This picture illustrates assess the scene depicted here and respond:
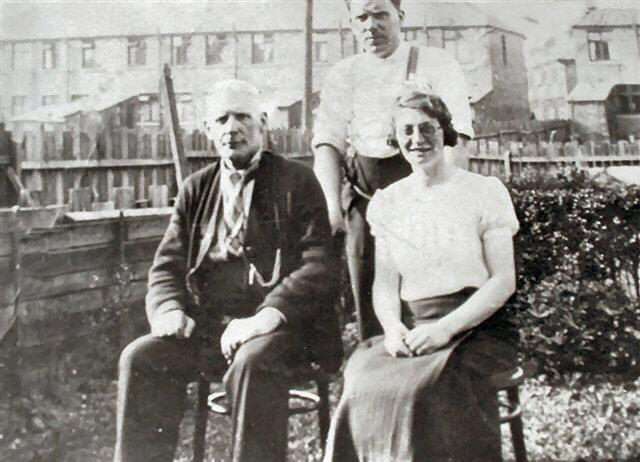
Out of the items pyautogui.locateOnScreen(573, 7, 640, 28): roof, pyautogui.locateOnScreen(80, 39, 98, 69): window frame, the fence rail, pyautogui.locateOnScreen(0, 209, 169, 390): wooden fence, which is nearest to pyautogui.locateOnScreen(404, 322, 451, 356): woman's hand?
the fence rail

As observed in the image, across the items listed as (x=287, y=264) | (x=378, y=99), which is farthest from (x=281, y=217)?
(x=378, y=99)

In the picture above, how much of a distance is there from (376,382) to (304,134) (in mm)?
804

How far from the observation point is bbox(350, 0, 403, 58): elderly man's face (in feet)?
6.41

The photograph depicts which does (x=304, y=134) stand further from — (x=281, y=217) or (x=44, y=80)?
(x=44, y=80)

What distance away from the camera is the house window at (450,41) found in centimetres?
198

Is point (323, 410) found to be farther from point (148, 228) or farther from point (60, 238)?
point (60, 238)

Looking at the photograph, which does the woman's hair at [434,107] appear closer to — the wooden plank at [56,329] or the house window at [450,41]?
the house window at [450,41]

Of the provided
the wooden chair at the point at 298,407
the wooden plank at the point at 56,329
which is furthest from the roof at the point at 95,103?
the wooden chair at the point at 298,407

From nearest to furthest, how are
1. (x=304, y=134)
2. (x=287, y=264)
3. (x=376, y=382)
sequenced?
(x=376, y=382) → (x=287, y=264) → (x=304, y=134)

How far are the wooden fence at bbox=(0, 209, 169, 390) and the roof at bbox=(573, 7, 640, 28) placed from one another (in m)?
1.50

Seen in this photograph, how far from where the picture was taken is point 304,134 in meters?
2.04

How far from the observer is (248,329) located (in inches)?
72.2

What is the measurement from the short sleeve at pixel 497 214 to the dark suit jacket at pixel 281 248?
17.6 inches

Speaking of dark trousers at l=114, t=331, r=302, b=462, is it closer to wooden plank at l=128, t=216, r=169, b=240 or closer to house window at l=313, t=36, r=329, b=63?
wooden plank at l=128, t=216, r=169, b=240
